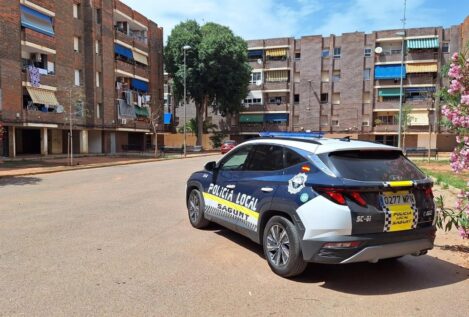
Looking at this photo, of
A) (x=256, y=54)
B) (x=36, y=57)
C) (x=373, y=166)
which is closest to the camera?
(x=373, y=166)

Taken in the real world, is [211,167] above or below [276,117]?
below

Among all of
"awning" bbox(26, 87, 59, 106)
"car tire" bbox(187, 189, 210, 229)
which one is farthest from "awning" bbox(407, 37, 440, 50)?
"car tire" bbox(187, 189, 210, 229)

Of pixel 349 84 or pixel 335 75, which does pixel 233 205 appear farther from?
pixel 335 75

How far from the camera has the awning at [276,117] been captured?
204ft

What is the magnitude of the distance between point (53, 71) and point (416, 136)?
4462 centimetres

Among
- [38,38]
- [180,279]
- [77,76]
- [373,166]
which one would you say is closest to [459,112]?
[373,166]

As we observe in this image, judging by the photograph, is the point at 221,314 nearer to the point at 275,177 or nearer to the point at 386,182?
the point at 275,177

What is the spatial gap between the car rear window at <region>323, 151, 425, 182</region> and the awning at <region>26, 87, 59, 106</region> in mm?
31655

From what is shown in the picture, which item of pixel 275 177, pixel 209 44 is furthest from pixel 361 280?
pixel 209 44

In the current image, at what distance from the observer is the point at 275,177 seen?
208 inches

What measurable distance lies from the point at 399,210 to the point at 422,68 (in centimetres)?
5676

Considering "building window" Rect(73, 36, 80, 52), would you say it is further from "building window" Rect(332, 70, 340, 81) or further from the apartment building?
"building window" Rect(332, 70, 340, 81)

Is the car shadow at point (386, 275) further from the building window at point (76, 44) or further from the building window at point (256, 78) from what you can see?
the building window at point (256, 78)

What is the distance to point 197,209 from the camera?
752cm
